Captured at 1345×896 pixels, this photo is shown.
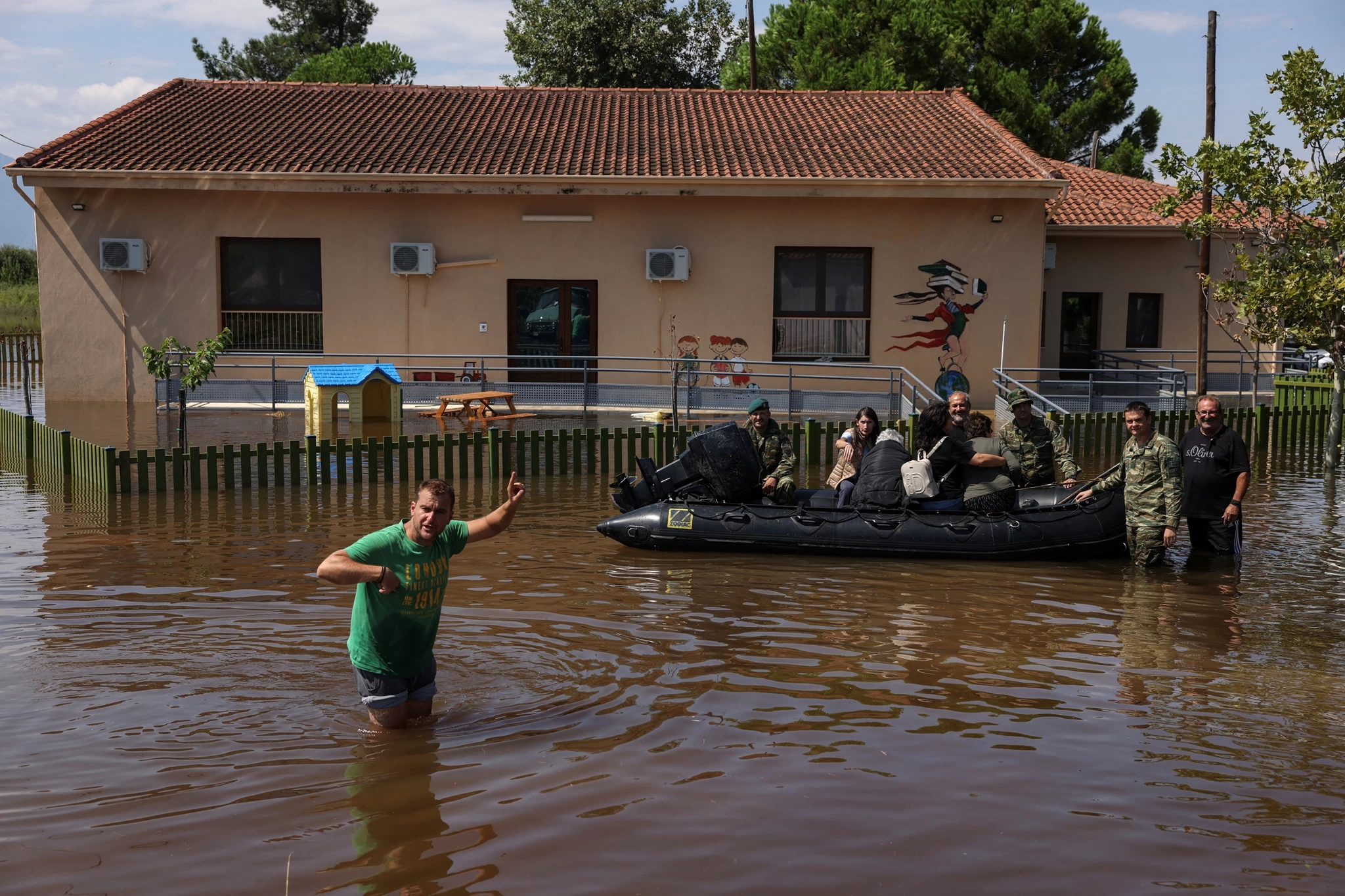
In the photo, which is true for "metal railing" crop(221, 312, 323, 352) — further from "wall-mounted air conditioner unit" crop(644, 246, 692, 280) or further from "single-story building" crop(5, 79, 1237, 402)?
"wall-mounted air conditioner unit" crop(644, 246, 692, 280)

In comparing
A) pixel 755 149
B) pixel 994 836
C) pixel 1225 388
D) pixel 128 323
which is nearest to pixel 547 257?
pixel 755 149

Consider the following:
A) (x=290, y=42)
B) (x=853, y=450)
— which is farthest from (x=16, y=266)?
(x=853, y=450)

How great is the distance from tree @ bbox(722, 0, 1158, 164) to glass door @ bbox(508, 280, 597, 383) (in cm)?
1544

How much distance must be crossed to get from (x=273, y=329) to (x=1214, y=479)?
1606 cm

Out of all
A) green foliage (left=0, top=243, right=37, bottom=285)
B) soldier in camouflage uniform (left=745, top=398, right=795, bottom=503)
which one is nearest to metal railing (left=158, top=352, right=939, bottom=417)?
soldier in camouflage uniform (left=745, top=398, right=795, bottom=503)

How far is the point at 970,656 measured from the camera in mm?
7266

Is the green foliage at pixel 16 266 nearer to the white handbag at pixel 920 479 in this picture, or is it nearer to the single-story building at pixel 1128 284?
the single-story building at pixel 1128 284

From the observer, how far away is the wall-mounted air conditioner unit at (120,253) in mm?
20328

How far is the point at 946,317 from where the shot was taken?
69.9 ft

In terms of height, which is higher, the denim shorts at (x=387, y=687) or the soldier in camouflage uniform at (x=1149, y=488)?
the soldier in camouflage uniform at (x=1149, y=488)

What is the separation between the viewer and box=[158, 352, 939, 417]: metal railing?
20.5m

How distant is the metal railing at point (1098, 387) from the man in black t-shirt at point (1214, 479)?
8474 mm

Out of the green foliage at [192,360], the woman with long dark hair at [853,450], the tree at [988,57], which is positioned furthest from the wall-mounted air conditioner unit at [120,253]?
the tree at [988,57]

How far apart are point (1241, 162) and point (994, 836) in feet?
45.3
